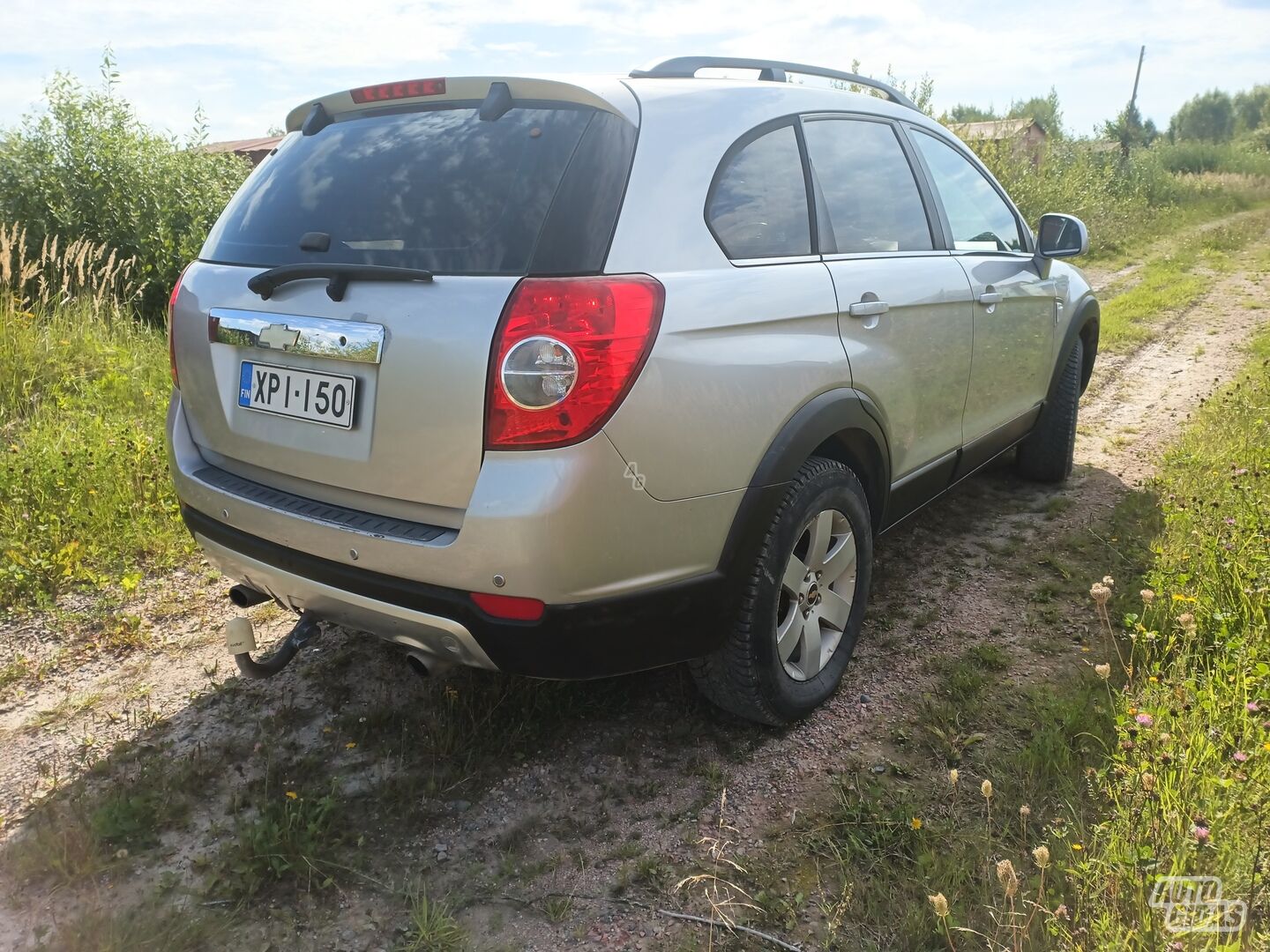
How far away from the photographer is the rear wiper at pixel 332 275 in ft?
6.40

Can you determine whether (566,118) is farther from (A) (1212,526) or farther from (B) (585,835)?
(A) (1212,526)

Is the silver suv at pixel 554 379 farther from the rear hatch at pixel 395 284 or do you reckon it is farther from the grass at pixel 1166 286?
the grass at pixel 1166 286

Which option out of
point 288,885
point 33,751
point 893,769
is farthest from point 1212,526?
point 33,751

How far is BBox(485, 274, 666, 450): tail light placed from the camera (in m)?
1.82

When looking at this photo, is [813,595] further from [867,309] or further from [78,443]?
[78,443]

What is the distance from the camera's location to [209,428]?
2391mm

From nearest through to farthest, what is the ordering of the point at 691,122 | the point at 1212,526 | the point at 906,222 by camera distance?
the point at 691,122 → the point at 906,222 → the point at 1212,526

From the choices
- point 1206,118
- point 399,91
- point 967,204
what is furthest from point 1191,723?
point 1206,118

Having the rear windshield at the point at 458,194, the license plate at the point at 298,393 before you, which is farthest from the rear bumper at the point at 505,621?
the rear windshield at the point at 458,194

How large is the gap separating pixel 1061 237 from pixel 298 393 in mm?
3355

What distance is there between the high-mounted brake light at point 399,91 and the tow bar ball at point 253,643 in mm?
1358

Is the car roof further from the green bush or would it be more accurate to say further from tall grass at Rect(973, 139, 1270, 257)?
tall grass at Rect(973, 139, 1270, 257)

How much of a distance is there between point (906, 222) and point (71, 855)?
10.0 ft

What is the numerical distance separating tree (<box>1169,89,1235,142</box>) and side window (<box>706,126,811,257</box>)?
4442 inches
